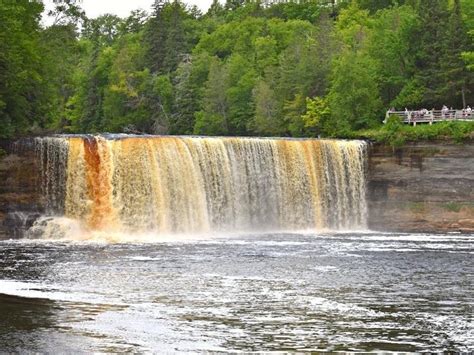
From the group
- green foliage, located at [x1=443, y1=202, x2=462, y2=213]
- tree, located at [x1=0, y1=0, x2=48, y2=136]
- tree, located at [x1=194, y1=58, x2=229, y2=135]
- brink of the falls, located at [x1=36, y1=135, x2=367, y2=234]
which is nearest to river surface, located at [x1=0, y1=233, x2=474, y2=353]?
brink of the falls, located at [x1=36, y1=135, x2=367, y2=234]

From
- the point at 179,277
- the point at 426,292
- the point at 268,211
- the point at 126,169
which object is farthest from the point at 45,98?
the point at 426,292

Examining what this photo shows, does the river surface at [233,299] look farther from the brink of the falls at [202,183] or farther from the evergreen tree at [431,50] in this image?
the evergreen tree at [431,50]

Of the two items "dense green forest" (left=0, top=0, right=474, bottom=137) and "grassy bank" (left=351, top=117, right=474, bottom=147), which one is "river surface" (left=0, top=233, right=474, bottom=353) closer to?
"grassy bank" (left=351, top=117, right=474, bottom=147)

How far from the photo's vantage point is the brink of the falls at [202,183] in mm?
40469

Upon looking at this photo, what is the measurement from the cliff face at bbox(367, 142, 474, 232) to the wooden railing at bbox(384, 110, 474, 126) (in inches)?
155

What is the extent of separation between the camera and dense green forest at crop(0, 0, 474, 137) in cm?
4797

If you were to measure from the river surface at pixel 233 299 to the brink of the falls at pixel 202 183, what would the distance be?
7.07 m

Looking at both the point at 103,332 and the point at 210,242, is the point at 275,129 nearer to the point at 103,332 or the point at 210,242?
the point at 210,242

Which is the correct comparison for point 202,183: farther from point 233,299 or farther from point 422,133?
point 233,299

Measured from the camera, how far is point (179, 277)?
23938 millimetres

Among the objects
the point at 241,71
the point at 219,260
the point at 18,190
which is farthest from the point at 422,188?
the point at 241,71

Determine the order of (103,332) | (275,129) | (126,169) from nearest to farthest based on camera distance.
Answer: (103,332) < (126,169) < (275,129)

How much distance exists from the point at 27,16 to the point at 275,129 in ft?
87.6

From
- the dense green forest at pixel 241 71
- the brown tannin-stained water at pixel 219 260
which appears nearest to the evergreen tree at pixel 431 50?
the dense green forest at pixel 241 71
